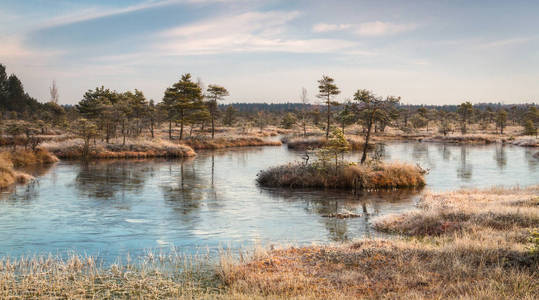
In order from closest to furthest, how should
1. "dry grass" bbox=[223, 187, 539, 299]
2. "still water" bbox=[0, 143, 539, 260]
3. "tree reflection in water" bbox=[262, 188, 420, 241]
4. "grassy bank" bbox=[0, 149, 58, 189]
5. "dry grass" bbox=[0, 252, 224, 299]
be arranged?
"dry grass" bbox=[223, 187, 539, 299], "dry grass" bbox=[0, 252, 224, 299], "still water" bbox=[0, 143, 539, 260], "tree reflection in water" bbox=[262, 188, 420, 241], "grassy bank" bbox=[0, 149, 58, 189]

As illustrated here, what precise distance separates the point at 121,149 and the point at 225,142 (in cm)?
1883

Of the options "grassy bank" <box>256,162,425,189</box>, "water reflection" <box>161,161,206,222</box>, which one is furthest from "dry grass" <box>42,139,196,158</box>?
"grassy bank" <box>256,162,425,189</box>

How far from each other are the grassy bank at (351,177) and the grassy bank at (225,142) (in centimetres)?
3425

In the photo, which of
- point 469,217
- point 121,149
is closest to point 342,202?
point 469,217

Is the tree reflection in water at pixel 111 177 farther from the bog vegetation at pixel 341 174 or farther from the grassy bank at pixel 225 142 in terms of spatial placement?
the grassy bank at pixel 225 142

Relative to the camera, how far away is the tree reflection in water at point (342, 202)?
1698 cm

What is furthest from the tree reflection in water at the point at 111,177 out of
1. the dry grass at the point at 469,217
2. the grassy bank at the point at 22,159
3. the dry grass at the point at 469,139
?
the dry grass at the point at 469,139

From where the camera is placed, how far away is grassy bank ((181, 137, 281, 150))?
201ft

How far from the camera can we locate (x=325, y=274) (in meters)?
10.3

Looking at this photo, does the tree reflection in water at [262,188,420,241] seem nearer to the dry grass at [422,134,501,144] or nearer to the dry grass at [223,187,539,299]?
the dry grass at [223,187,539,299]

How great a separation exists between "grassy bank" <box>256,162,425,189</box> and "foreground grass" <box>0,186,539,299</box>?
12.6 metres

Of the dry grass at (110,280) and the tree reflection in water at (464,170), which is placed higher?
the tree reflection in water at (464,170)

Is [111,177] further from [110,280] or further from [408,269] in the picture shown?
[408,269]

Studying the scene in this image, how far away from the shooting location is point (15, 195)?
77.9 ft
